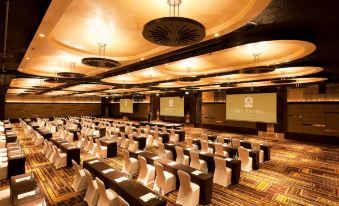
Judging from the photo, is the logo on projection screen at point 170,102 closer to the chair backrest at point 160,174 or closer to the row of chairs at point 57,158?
the row of chairs at point 57,158

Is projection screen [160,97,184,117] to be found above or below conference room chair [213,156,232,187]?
above

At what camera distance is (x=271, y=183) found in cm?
624

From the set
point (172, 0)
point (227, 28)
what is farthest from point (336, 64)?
point (172, 0)

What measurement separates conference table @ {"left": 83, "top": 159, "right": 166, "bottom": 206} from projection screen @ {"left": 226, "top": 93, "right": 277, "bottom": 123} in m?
11.5

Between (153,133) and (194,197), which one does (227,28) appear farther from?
(153,133)

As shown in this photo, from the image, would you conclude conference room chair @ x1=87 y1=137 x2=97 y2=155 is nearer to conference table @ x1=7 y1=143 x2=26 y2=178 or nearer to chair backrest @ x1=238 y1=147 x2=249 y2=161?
conference table @ x1=7 y1=143 x2=26 y2=178

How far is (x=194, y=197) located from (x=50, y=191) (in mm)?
4055

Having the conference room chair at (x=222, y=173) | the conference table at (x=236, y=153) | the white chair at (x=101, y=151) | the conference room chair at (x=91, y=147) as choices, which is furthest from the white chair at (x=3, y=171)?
the conference table at (x=236, y=153)

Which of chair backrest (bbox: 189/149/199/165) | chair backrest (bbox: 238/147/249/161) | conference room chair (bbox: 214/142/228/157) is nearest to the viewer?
chair backrest (bbox: 189/149/199/165)

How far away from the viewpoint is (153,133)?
12.1 m

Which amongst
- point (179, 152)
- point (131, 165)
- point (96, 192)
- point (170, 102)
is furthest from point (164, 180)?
point (170, 102)

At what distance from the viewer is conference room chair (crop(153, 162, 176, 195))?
5.42m

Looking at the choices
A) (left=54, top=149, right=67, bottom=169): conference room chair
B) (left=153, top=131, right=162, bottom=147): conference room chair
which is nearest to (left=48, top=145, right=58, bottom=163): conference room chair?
(left=54, top=149, right=67, bottom=169): conference room chair

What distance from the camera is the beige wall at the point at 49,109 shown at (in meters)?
26.2
